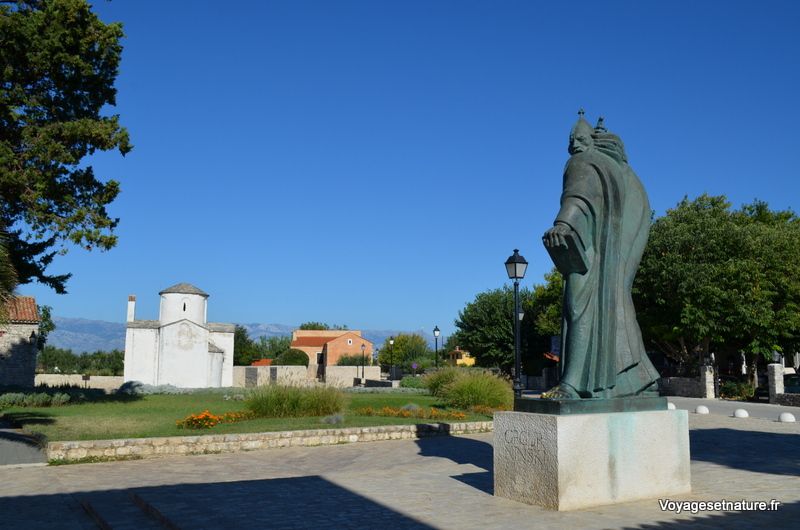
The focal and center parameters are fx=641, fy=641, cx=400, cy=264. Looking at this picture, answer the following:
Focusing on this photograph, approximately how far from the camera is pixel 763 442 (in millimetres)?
11758

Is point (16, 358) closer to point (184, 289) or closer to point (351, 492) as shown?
point (184, 289)

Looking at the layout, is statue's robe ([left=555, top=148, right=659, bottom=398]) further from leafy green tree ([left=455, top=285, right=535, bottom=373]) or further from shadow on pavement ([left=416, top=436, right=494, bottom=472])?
leafy green tree ([left=455, top=285, right=535, bottom=373])

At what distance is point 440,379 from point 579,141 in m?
17.9

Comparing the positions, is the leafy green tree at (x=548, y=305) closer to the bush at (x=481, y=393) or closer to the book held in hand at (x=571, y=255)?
the bush at (x=481, y=393)

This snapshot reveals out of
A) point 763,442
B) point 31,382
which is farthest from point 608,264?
point 31,382

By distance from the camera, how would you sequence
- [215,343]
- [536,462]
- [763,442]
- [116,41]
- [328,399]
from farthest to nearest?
[215,343] → [116,41] → [328,399] → [763,442] → [536,462]

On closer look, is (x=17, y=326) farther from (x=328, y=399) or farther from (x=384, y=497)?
(x=384, y=497)

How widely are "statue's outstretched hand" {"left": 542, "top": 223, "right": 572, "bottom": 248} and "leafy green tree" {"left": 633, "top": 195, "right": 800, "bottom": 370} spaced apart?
24689 mm

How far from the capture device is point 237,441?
12.6 m

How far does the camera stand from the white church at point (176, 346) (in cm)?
3544

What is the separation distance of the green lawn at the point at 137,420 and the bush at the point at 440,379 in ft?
3.87

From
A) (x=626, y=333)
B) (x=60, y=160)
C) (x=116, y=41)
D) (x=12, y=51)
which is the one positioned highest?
(x=116, y=41)

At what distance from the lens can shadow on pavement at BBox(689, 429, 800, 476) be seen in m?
8.41

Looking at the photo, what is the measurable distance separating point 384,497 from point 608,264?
129 inches
